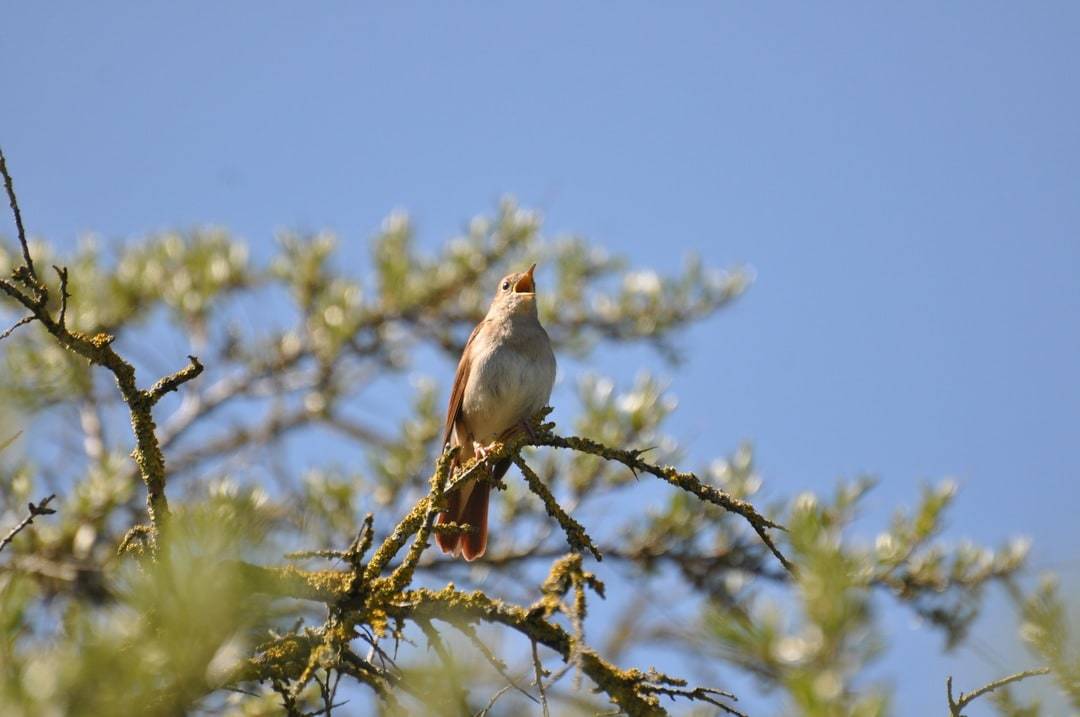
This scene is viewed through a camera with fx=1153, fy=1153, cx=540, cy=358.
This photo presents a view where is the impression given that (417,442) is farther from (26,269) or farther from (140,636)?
(140,636)

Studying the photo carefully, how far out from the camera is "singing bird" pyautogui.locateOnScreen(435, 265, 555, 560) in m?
5.75

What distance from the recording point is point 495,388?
584cm

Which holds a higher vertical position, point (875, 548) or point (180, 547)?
point (875, 548)

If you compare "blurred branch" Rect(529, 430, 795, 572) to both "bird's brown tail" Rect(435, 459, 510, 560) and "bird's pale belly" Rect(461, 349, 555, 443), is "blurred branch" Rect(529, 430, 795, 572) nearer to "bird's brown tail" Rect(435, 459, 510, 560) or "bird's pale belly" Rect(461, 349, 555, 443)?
"bird's brown tail" Rect(435, 459, 510, 560)

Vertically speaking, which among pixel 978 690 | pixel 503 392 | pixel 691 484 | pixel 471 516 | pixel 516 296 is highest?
pixel 516 296

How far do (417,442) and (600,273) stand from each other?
220 centimetres

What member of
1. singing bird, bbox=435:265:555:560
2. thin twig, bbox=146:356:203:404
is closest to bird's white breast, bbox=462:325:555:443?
singing bird, bbox=435:265:555:560

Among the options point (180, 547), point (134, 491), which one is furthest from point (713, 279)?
point (180, 547)

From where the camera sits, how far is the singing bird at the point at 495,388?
5750 millimetres

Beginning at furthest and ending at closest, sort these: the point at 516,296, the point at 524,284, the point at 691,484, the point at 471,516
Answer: the point at 524,284 < the point at 516,296 < the point at 471,516 < the point at 691,484

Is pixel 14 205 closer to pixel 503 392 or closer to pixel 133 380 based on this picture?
pixel 133 380

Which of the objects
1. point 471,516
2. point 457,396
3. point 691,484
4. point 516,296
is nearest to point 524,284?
point 516,296

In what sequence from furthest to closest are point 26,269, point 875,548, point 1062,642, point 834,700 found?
point 875,548
point 26,269
point 1062,642
point 834,700

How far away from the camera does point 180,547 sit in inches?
54.7
